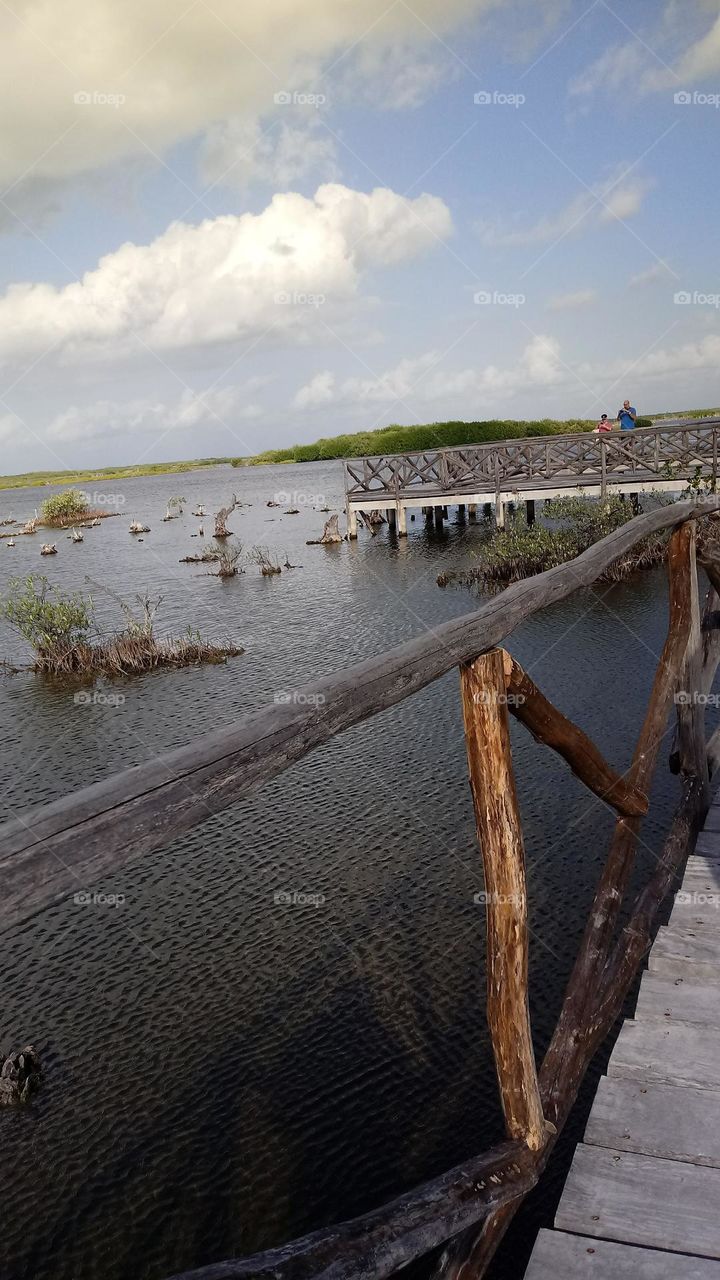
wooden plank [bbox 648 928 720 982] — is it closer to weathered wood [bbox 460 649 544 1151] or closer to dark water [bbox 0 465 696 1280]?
weathered wood [bbox 460 649 544 1151]


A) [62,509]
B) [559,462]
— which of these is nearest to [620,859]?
[559,462]

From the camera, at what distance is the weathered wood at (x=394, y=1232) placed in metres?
2.06

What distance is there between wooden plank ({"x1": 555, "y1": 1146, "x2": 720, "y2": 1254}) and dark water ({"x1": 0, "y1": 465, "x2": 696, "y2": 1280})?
166cm

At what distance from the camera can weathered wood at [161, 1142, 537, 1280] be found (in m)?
2.06

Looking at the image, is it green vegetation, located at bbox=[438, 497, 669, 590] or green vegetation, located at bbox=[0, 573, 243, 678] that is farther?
green vegetation, located at bbox=[438, 497, 669, 590]

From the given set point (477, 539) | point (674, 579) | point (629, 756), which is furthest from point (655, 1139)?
point (477, 539)

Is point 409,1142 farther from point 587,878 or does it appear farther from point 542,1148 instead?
point 587,878

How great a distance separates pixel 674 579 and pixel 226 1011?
13.0ft

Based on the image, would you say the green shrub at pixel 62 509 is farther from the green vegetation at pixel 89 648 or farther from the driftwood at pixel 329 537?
the green vegetation at pixel 89 648

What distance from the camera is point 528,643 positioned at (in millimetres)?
13344

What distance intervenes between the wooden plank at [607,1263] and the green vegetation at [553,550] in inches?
626

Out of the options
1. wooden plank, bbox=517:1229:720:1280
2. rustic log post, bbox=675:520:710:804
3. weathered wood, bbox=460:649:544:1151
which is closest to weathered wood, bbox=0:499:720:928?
weathered wood, bbox=460:649:544:1151

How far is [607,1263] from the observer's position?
7.49 feet

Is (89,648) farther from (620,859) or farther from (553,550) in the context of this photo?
(620,859)
